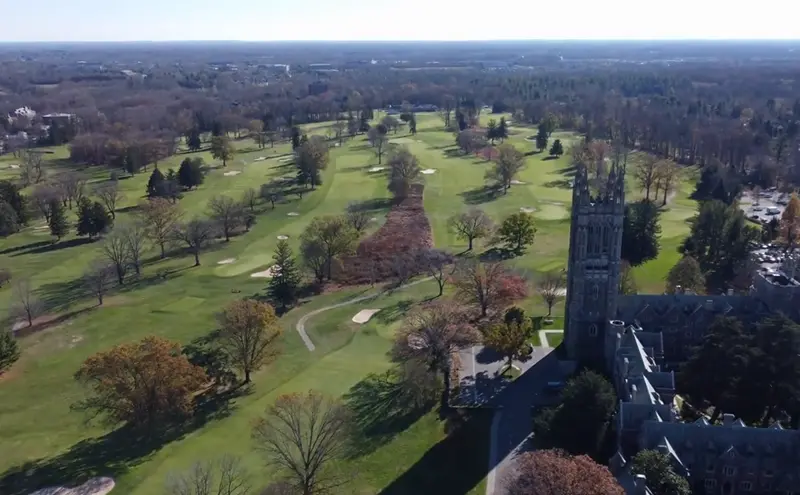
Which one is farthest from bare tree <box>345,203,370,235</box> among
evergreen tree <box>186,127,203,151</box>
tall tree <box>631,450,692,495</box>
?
evergreen tree <box>186,127,203,151</box>

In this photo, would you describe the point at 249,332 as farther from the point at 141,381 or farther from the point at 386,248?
the point at 386,248

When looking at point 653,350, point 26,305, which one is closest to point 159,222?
point 26,305

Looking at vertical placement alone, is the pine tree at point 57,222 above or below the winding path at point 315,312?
above

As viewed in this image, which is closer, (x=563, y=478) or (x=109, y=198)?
(x=563, y=478)

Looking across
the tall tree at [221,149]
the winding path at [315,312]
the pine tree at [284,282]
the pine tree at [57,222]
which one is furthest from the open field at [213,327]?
the tall tree at [221,149]

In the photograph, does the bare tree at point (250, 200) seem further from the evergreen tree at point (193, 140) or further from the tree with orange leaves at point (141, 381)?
the tree with orange leaves at point (141, 381)

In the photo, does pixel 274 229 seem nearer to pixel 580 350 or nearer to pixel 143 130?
pixel 580 350

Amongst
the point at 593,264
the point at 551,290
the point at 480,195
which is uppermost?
the point at 593,264
